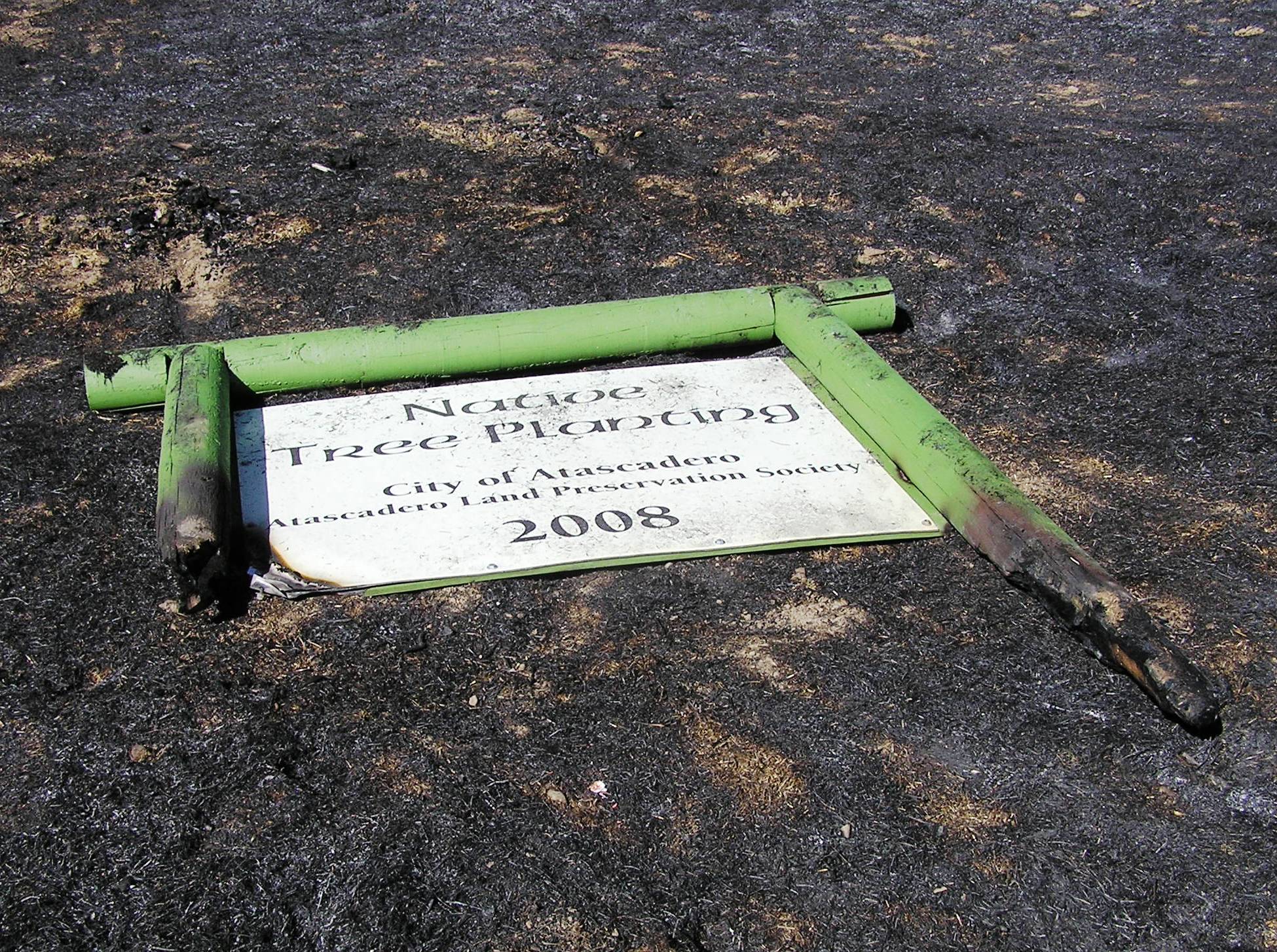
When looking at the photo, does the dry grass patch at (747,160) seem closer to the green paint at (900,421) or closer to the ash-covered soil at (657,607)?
the ash-covered soil at (657,607)

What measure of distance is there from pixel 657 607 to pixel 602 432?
0.68m

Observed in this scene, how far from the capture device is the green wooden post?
7.19 feet

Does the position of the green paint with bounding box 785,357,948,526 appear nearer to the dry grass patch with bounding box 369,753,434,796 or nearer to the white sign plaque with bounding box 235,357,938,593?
the white sign plaque with bounding box 235,357,938,593

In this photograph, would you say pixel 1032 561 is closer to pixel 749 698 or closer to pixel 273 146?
pixel 749 698

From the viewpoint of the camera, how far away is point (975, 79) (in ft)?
19.2

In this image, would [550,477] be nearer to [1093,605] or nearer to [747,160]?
[1093,605]

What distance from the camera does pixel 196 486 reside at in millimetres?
2516

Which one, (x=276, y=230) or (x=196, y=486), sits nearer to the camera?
(x=196, y=486)

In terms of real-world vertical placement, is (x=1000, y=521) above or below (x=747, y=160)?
above

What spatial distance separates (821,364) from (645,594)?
1057 mm

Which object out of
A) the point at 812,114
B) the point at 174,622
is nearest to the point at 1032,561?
the point at 174,622

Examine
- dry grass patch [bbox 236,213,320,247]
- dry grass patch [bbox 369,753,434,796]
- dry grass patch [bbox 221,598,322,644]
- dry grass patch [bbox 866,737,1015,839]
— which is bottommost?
dry grass patch [bbox 236,213,320,247]

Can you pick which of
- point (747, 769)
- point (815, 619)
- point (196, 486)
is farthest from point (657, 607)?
point (196, 486)

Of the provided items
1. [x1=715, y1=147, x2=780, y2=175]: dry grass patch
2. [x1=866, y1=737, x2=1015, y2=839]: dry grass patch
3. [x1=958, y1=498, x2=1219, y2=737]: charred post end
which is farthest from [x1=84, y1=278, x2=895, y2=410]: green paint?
[x1=866, y1=737, x2=1015, y2=839]: dry grass patch
